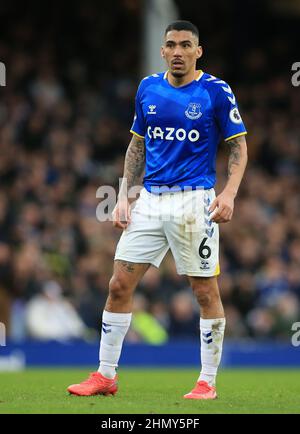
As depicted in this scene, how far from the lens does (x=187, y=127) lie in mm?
7832

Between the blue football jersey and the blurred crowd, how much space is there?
717 centimetres

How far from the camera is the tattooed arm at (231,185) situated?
7.63 m

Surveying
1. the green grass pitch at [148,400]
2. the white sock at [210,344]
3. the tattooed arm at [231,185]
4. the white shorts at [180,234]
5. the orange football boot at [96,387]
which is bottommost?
the green grass pitch at [148,400]

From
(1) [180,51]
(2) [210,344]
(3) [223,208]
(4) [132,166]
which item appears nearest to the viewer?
(3) [223,208]

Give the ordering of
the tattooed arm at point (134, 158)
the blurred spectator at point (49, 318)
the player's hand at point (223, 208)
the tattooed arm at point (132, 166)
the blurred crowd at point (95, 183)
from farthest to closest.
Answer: the blurred crowd at point (95, 183) < the blurred spectator at point (49, 318) < the tattooed arm at point (134, 158) < the tattooed arm at point (132, 166) < the player's hand at point (223, 208)

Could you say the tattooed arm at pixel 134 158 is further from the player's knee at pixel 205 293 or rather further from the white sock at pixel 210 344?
the white sock at pixel 210 344

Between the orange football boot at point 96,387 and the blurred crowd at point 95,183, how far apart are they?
22.5 feet

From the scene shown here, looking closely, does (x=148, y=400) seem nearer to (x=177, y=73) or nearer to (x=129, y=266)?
(x=129, y=266)

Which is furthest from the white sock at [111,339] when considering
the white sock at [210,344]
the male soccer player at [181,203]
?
the white sock at [210,344]

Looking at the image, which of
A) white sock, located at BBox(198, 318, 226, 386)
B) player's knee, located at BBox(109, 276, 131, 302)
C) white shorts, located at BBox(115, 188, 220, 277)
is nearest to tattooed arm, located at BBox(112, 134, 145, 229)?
white shorts, located at BBox(115, 188, 220, 277)

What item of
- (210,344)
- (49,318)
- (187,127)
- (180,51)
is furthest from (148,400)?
(49,318)

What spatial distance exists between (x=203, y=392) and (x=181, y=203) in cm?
131

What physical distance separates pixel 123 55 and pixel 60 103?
2870 millimetres

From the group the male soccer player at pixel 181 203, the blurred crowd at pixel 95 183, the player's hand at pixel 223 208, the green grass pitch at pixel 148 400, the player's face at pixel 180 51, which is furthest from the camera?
the blurred crowd at pixel 95 183
